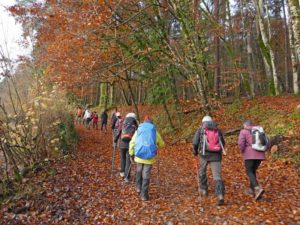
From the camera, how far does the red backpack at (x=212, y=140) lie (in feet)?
23.5

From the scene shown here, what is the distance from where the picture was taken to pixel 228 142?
45.4 feet

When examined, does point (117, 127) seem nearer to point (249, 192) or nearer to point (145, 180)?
point (145, 180)

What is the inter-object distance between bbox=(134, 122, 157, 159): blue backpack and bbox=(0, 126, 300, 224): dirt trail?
3.87 feet

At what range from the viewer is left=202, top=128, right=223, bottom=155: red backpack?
7.16m

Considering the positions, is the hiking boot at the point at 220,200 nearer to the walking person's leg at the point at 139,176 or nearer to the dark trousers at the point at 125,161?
the walking person's leg at the point at 139,176

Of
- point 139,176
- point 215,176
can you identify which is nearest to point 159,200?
point 139,176

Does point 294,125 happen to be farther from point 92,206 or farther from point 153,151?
point 92,206

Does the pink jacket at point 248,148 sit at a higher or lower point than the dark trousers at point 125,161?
higher

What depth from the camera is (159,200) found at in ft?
25.3

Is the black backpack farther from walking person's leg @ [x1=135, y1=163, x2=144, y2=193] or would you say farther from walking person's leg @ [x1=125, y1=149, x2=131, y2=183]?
walking person's leg @ [x1=135, y1=163, x2=144, y2=193]

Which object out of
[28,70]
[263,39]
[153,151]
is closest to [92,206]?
[153,151]

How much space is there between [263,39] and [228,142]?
33.3 feet

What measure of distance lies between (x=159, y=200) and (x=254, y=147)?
8.67 ft

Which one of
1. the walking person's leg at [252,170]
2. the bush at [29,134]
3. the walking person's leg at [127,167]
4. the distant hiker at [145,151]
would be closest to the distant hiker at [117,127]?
the walking person's leg at [127,167]
